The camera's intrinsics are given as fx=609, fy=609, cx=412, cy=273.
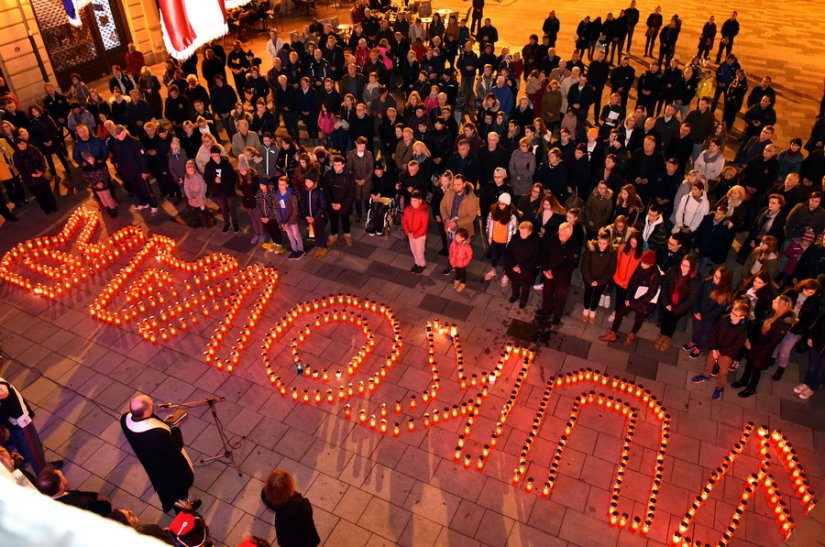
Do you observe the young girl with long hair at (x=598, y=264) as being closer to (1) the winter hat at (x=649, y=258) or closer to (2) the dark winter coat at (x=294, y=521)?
(1) the winter hat at (x=649, y=258)

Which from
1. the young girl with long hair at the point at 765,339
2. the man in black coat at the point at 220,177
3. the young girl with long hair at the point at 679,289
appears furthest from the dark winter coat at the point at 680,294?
the man in black coat at the point at 220,177

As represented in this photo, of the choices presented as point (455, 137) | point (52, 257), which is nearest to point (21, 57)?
point (52, 257)

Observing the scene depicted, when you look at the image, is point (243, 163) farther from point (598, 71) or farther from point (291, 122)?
point (598, 71)

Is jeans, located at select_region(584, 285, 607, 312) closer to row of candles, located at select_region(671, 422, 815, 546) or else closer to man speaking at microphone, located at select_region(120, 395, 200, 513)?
row of candles, located at select_region(671, 422, 815, 546)

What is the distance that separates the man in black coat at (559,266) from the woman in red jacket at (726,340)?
220cm

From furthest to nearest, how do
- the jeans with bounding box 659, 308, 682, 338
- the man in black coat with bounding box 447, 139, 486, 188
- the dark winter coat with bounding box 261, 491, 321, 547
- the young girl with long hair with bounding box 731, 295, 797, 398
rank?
the man in black coat with bounding box 447, 139, 486, 188, the jeans with bounding box 659, 308, 682, 338, the young girl with long hair with bounding box 731, 295, 797, 398, the dark winter coat with bounding box 261, 491, 321, 547

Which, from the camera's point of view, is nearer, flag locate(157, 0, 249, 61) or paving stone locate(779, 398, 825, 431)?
flag locate(157, 0, 249, 61)

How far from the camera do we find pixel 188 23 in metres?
5.05

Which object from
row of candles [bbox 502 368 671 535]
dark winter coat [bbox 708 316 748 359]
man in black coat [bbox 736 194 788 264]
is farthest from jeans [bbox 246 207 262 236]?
man in black coat [bbox 736 194 788 264]

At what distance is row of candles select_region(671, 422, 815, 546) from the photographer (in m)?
7.06

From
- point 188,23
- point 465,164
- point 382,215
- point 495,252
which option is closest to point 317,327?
point 382,215

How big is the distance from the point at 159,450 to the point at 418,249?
229 inches

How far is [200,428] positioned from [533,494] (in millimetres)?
4537

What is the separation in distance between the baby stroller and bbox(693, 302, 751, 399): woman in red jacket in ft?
20.5
